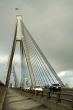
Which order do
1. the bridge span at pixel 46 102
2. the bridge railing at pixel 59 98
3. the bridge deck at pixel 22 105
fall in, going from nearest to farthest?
the bridge railing at pixel 59 98, the bridge span at pixel 46 102, the bridge deck at pixel 22 105


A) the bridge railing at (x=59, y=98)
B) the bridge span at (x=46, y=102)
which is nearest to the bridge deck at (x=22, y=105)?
the bridge span at (x=46, y=102)

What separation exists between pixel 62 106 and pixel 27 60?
32.4m

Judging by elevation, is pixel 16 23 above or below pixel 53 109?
above

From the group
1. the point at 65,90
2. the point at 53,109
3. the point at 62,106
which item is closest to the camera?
the point at 62,106

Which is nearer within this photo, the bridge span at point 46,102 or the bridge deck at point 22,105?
the bridge span at point 46,102

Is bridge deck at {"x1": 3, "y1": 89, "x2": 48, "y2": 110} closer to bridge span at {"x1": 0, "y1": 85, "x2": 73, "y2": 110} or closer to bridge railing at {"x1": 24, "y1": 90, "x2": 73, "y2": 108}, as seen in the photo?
bridge span at {"x1": 0, "y1": 85, "x2": 73, "y2": 110}

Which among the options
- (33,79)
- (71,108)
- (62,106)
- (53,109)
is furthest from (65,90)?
(33,79)

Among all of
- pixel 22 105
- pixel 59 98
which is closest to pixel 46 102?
pixel 22 105

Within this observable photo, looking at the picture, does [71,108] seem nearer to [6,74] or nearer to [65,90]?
[65,90]

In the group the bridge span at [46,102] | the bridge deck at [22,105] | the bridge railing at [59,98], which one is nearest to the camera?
the bridge railing at [59,98]

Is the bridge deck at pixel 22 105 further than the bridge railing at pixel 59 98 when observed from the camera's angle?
Yes

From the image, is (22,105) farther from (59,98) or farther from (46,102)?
(59,98)

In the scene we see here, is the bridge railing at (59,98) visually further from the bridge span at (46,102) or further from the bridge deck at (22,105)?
the bridge deck at (22,105)

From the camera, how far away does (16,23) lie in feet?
169
